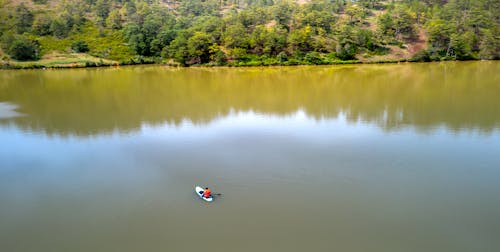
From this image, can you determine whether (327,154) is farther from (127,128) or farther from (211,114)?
(127,128)

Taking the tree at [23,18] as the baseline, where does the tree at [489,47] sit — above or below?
below

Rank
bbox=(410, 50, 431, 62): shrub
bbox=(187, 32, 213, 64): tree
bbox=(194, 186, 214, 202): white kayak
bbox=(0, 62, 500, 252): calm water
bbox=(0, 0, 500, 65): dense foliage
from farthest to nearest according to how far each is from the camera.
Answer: bbox=(0, 0, 500, 65): dense foliage → bbox=(187, 32, 213, 64): tree → bbox=(410, 50, 431, 62): shrub → bbox=(194, 186, 214, 202): white kayak → bbox=(0, 62, 500, 252): calm water

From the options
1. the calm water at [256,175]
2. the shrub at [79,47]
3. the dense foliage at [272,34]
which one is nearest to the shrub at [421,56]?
the dense foliage at [272,34]

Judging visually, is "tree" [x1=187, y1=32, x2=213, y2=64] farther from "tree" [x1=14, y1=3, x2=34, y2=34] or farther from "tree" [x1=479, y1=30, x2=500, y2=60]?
"tree" [x1=479, y1=30, x2=500, y2=60]

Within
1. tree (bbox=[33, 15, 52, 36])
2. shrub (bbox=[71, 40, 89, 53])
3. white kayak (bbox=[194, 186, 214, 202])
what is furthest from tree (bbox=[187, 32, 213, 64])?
white kayak (bbox=[194, 186, 214, 202])

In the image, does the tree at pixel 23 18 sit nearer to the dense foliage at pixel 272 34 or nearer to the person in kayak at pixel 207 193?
the dense foliage at pixel 272 34

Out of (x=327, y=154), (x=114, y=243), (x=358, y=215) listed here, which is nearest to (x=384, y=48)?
(x=327, y=154)

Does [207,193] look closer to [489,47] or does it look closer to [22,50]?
[489,47]
